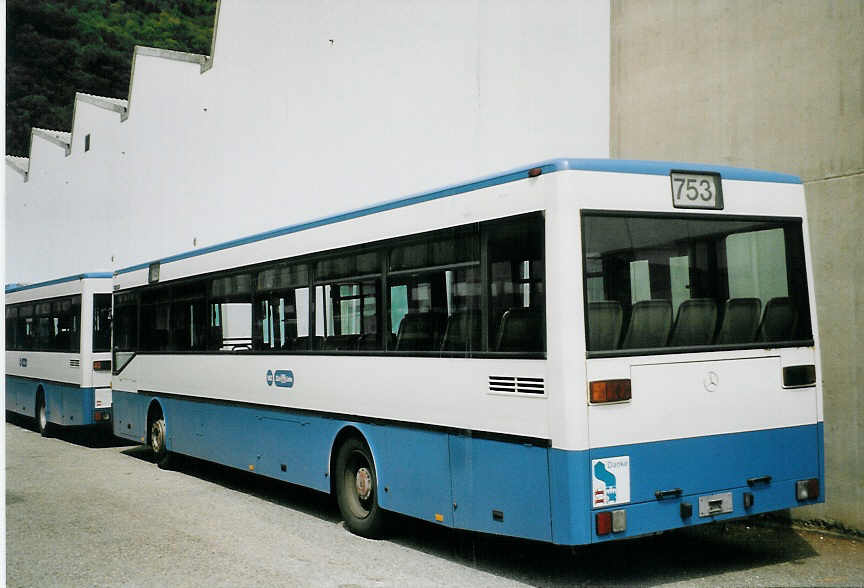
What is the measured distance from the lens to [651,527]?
20.2 ft

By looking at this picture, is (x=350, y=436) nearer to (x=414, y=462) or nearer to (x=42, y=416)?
(x=414, y=462)

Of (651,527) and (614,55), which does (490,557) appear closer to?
(651,527)

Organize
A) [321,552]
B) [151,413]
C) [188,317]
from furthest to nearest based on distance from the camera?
1. [151,413]
2. [188,317]
3. [321,552]

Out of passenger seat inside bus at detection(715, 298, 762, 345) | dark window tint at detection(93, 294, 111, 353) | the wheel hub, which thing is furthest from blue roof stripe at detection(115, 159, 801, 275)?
dark window tint at detection(93, 294, 111, 353)

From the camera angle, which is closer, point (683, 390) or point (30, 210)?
point (683, 390)

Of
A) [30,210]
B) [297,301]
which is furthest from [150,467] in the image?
[30,210]

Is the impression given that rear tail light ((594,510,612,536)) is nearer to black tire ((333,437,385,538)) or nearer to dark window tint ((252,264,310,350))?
black tire ((333,437,385,538))

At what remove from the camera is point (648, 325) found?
6.36m

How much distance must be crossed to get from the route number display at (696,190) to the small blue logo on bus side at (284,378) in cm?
470

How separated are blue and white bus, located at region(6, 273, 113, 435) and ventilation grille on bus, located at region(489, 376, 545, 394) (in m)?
11.7

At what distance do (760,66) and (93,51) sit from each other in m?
18.3

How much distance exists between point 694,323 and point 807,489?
62.0 inches

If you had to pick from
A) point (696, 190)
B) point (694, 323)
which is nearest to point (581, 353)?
point (694, 323)

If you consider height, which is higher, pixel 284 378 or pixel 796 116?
pixel 796 116
